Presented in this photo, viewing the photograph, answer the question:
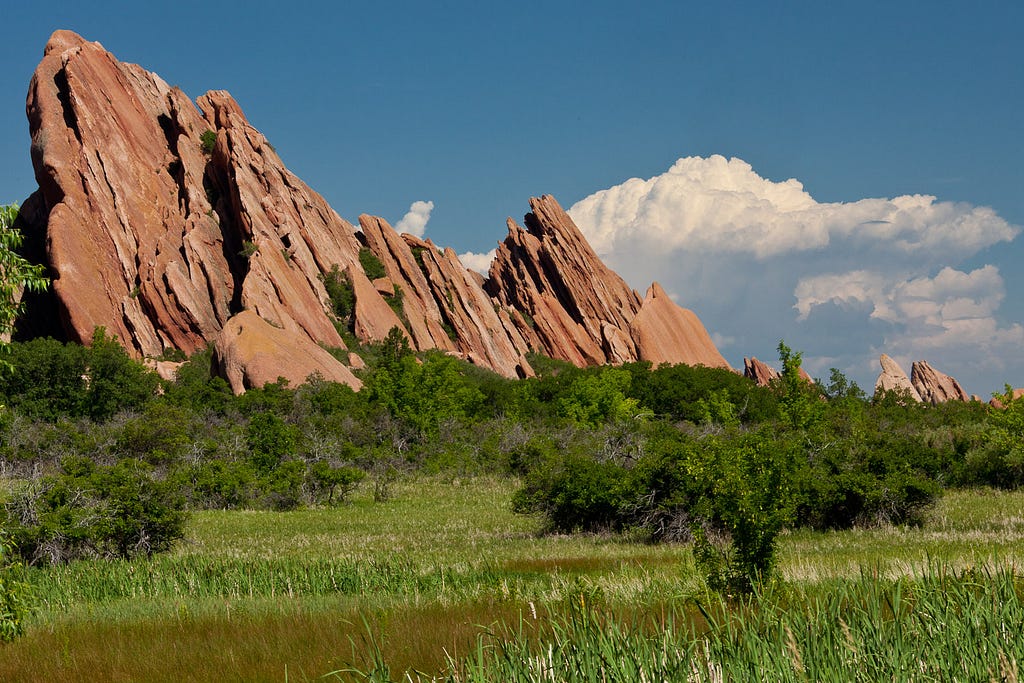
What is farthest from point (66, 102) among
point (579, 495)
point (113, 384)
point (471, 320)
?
point (579, 495)

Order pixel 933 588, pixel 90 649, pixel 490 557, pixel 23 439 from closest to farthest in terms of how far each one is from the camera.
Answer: pixel 933 588
pixel 90 649
pixel 490 557
pixel 23 439

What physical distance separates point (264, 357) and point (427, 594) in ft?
204

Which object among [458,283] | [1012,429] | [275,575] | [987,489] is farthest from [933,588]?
[458,283]

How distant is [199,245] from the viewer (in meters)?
94.5

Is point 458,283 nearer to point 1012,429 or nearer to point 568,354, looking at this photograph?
point 568,354

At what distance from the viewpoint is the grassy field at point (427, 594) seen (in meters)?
6.27

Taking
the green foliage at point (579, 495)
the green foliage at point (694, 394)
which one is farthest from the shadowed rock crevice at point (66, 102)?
the green foliage at point (579, 495)

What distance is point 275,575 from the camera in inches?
591

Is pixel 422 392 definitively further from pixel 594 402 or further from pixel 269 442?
pixel 269 442

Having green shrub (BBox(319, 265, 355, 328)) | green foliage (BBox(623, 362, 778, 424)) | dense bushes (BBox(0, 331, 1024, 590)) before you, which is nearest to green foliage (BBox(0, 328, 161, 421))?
dense bushes (BBox(0, 331, 1024, 590))

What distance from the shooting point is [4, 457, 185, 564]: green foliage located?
18.8 m

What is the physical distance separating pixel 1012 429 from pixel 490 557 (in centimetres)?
2609

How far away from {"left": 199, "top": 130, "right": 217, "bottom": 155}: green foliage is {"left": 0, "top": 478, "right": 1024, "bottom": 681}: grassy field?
301 ft

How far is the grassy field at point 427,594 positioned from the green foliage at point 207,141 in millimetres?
91601
